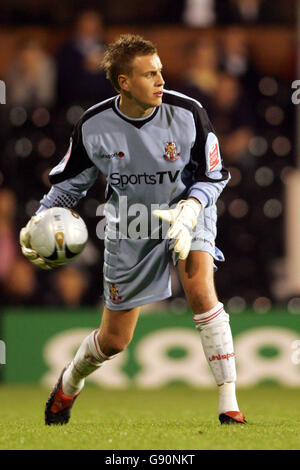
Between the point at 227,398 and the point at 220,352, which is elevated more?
the point at 220,352

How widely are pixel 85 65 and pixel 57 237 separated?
5.40 metres

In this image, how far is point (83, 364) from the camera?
19.3 feet

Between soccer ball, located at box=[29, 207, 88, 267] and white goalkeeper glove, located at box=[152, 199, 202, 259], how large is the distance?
481 mm

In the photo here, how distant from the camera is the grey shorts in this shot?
223 inches

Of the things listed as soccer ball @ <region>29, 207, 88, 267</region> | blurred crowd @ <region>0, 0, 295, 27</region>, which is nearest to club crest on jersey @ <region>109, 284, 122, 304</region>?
soccer ball @ <region>29, 207, 88, 267</region>

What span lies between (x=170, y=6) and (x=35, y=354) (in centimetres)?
499

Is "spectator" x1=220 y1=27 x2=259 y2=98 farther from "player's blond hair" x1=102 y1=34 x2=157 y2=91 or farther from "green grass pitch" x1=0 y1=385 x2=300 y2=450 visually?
"player's blond hair" x1=102 y1=34 x2=157 y2=91

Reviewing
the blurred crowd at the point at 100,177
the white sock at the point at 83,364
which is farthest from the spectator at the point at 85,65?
the white sock at the point at 83,364

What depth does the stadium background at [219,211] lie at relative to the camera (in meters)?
9.50

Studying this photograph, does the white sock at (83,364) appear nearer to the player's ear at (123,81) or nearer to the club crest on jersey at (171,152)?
the club crest on jersey at (171,152)

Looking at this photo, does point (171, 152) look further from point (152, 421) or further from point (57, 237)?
point (152, 421)

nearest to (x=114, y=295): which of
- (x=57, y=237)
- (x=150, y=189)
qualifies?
(x=57, y=237)
